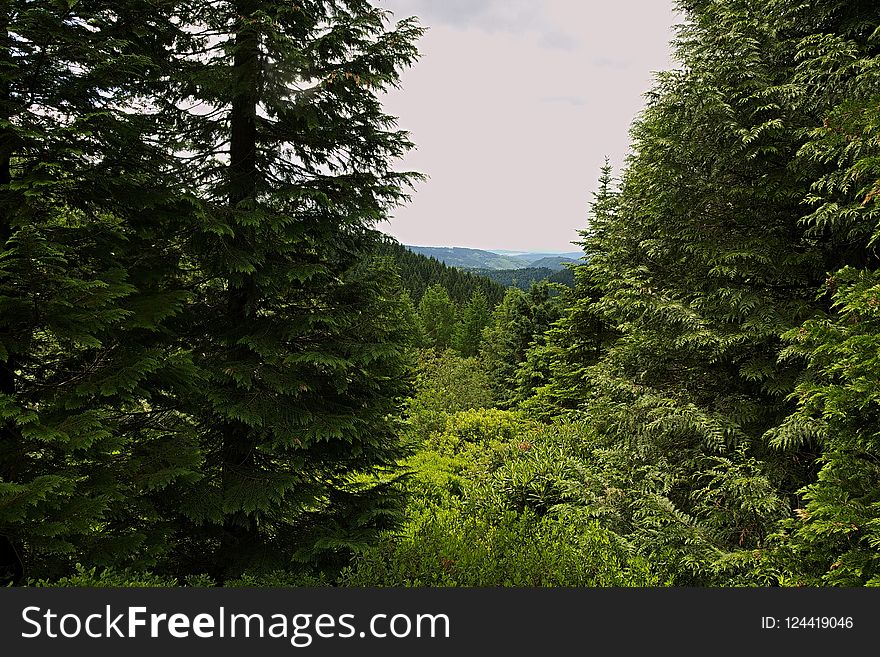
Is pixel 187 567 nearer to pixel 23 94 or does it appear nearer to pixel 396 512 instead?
pixel 396 512

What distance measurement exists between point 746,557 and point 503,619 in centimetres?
417

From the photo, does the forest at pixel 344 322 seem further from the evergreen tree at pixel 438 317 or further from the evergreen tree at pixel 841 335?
the evergreen tree at pixel 438 317

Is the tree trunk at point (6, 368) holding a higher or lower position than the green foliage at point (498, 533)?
higher

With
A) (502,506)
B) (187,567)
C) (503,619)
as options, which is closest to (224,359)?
(187,567)

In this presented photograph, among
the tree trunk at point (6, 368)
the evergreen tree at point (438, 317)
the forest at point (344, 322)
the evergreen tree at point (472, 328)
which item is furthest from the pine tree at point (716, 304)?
the evergreen tree at point (472, 328)

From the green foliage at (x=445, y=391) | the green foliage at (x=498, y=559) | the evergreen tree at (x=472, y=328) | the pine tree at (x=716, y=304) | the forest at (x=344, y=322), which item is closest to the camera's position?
the forest at (x=344, y=322)

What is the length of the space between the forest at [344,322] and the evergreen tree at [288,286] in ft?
0.13

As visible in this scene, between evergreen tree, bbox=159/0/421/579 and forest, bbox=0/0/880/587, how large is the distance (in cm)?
4

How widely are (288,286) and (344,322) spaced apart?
0.83 m

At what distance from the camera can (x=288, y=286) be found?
5.95m

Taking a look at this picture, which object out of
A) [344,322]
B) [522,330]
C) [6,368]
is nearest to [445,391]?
[522,330]

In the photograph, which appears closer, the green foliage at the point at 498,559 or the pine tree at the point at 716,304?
the green foliage at the point at 498,559

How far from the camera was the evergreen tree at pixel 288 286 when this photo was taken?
5.45m

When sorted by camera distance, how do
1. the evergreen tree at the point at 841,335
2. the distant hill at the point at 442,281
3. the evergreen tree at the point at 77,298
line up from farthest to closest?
the distant hill at the point at 442,281 < the evergreen tree at the point at 841,335 < the evergreen tree at the point at 77,298
